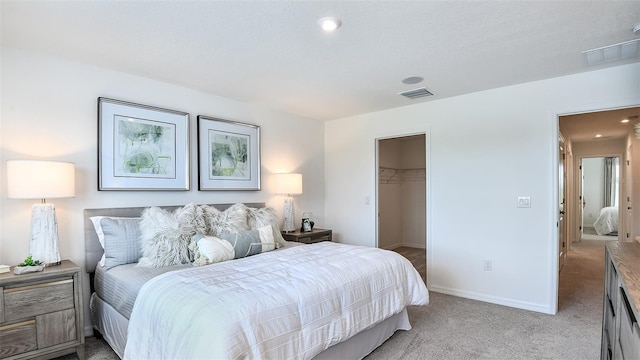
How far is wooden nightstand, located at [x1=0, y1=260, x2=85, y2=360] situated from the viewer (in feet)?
6.84

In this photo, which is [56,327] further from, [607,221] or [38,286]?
[607,221]

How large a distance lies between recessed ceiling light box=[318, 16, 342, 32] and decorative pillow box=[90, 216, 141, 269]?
2.21 m

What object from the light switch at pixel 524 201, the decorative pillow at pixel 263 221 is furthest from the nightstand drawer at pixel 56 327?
the light switch at pixel 524 201

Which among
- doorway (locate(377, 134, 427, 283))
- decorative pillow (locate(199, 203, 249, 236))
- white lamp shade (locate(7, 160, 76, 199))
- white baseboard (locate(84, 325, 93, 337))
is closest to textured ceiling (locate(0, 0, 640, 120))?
white lamp shade (locate(7, 160, 76, 199))

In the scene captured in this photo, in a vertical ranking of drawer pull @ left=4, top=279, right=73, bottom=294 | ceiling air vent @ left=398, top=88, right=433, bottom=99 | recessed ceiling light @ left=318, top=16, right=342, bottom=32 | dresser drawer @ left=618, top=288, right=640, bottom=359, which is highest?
recessed ceiling light @ left=318, top=16, right=342, bottom=32

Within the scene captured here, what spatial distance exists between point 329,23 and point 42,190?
2305 mm

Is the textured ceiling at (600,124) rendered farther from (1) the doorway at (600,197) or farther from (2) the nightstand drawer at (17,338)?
(2) the nightstand drawer at (17,338)

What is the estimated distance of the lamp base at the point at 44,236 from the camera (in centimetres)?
239

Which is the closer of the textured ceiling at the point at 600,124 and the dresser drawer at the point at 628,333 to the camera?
the dresser drawer at the point at 628,333

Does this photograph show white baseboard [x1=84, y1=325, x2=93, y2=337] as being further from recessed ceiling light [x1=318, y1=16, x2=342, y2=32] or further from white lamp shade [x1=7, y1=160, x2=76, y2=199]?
recessed ceiling light [x1=318, y1=16, x2=342, y2=32]

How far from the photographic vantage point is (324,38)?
7.79 ft

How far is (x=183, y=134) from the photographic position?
349cm

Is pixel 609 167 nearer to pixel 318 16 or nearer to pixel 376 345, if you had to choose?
pixel 376 345

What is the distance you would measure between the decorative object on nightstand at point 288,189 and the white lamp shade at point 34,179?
2330 mm
